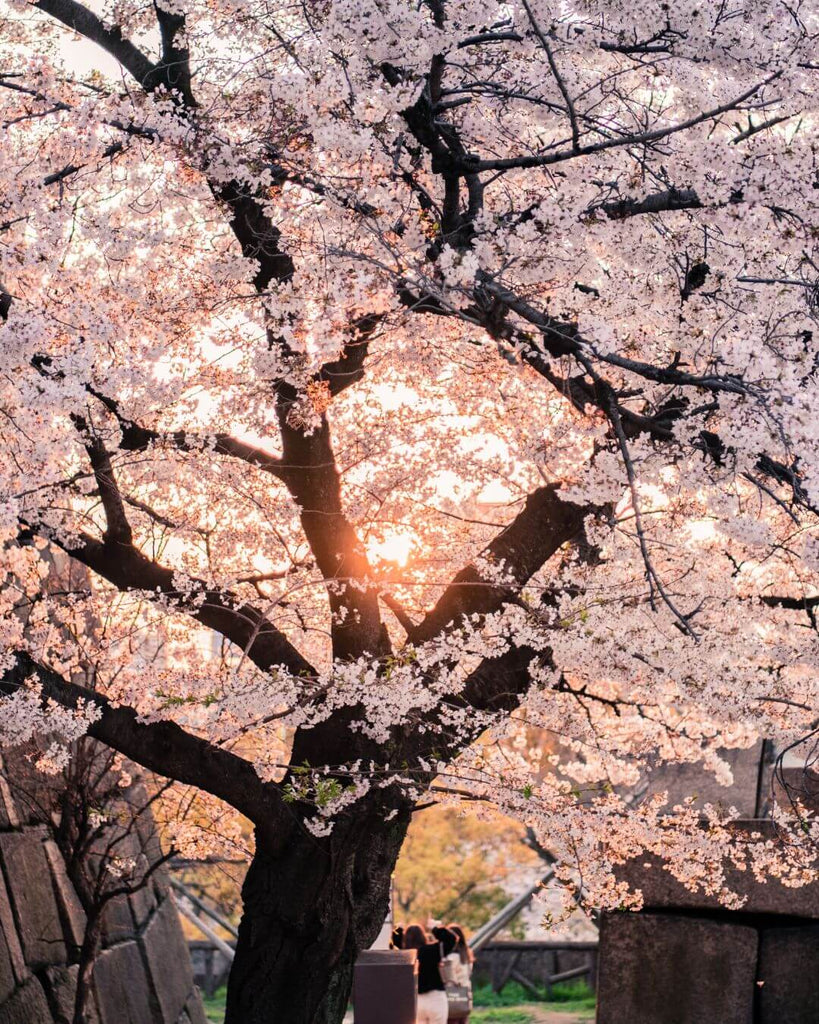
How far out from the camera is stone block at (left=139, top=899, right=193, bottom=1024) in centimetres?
1130

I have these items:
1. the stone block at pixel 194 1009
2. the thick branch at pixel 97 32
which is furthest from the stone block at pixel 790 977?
the thick branch at pixel 97 32

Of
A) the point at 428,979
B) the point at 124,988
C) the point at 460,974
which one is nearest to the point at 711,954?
the point at 428,979

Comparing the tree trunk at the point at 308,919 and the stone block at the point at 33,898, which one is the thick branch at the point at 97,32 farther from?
the stone block at the point at 33,898

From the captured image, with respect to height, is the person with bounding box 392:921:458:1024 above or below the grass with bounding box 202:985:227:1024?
above

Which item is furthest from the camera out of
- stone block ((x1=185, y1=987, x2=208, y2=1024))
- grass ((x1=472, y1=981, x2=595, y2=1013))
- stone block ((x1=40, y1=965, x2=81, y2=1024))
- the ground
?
grass ((x1=472, y1=981, x2=595, y2=1013))

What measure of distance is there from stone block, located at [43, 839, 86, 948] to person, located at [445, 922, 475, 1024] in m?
4.13

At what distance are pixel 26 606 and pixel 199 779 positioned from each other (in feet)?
9.62

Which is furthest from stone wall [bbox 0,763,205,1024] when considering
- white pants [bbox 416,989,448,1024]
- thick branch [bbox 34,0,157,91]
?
thick branch [bbox 34,0,157,91]

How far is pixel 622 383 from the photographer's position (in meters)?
6.17

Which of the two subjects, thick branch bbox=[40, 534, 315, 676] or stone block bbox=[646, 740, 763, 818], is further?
stone block bbox=[646, 740, 763, 818]

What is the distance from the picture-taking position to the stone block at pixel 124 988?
966 cm

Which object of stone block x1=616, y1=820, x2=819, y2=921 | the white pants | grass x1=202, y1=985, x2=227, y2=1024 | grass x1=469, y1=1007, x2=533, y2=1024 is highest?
stone block x1=616, y1=820, x2=819, y2=921

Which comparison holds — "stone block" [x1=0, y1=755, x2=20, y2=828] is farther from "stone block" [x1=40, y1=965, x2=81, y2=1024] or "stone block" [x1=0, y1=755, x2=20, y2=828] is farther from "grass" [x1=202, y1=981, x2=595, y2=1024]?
"grass" [x1=202, y1=981, x2=595, y2=1024]

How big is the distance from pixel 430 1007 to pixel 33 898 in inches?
146
